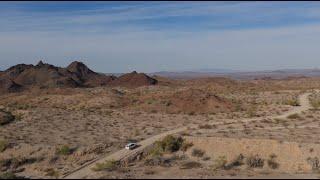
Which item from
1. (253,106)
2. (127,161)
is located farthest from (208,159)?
(253,106)

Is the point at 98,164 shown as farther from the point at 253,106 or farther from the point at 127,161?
the point at 253,106

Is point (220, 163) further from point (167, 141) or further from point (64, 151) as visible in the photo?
point (64, 151)

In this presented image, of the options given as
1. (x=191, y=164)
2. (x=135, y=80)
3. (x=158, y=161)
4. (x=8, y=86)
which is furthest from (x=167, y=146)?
(x=135, y=80)

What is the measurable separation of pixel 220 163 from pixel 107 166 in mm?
7858

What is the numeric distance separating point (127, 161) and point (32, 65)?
101418mm

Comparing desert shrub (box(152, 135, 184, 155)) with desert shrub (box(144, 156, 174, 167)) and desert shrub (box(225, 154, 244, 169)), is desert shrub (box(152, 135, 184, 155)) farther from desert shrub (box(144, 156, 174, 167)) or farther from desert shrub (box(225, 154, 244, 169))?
desert shrub (box(225, 154, 244, 169))

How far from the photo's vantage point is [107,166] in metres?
31.5

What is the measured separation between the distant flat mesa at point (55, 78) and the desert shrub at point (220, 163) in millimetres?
77250

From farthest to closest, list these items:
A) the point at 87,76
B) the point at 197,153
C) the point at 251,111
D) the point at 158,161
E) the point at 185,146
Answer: the point at 87,76 → the point at 251,111 → the point at 185,146 → the point at 197,153 → the point at 158,161

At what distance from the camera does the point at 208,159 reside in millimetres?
36469

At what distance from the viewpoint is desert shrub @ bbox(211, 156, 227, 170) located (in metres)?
33.8

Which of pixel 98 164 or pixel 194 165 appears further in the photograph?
pixel 194 165

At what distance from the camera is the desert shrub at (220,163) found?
33.8 metres

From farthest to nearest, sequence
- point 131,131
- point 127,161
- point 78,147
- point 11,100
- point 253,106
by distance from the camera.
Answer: point 11,100 < point 253,106 < point 131,131 < point 78,147 < point 127,161
